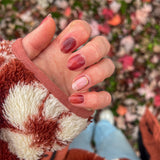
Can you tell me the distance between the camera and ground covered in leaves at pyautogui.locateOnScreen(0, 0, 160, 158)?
1650 mm

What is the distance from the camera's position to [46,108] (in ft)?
1.77

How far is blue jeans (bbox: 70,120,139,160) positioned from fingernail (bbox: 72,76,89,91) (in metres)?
0.74

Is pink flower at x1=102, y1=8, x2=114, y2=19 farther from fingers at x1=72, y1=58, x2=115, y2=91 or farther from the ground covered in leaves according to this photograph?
fingers at x1=72, y1=58, x2=115, y2=91

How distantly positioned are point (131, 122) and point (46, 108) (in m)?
1.37

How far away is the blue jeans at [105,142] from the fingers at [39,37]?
31.5 inches

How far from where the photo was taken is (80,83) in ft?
1.99

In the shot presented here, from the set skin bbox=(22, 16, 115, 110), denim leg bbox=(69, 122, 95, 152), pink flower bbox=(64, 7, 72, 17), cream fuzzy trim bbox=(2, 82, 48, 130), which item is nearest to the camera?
cream fuzzy trim bbox=(2, 82, 48, 130)

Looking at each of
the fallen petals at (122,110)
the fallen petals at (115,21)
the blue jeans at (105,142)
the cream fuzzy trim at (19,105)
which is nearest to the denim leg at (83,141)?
the blue jeans at (105,142)

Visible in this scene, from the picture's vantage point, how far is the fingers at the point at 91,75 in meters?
0.61

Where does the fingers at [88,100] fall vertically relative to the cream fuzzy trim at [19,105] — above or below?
below

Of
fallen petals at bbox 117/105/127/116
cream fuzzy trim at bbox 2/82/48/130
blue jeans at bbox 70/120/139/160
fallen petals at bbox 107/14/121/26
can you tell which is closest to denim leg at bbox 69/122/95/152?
blue jeans at bbox 70/120/139/160

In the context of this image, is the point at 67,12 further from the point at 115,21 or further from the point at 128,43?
the point at 128,43

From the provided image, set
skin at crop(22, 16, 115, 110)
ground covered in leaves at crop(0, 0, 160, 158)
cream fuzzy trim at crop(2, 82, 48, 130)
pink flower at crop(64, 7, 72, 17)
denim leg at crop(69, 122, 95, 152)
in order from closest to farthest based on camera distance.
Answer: cream fuzzy trim at crop(2, 82, 48, 130) < skin at crop(22, 16, 115, 110) < denim leg at crop(69, 122, 95, 152) < pink flower at crop(64, 7, 72, 17) < ground covered in leaves at crop(0, 0, 160, 158)

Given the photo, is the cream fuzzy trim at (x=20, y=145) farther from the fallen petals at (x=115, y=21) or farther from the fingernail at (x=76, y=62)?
the fallen petals at (x=115, y=21)
